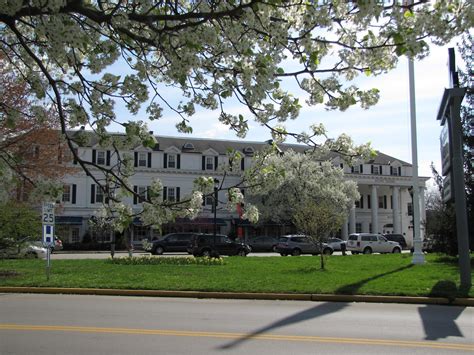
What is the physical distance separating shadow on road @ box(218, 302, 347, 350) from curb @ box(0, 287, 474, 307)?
0.64 m

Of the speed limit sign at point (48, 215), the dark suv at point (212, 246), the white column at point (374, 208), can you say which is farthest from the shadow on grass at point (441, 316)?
the white column at point (374, 208)

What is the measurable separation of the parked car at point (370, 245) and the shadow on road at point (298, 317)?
3116 cm

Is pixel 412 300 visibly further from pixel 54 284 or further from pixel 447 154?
pixel 54 284

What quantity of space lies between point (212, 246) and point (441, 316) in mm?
25453

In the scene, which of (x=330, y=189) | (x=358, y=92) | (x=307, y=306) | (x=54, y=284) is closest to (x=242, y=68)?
(x=358, y=92)

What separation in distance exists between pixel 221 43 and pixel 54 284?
40.3 ft

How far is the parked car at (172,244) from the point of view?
4016cm

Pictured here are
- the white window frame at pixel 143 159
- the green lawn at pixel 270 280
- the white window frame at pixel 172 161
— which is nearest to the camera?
the green lawn at pixel 270 280

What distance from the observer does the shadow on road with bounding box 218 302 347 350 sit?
26.4 ft

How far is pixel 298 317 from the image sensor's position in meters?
10.7

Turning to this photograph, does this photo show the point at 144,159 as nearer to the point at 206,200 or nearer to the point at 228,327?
the point at 206,200

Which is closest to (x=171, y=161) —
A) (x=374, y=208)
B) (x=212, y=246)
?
(x=212, y=246)

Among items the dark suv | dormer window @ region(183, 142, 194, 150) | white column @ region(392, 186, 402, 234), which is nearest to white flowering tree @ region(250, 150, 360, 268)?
dormer window @ region(183, 142, 194, 150)

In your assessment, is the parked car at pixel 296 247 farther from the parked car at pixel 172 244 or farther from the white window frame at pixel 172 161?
the white window frame at pixel 172 161
